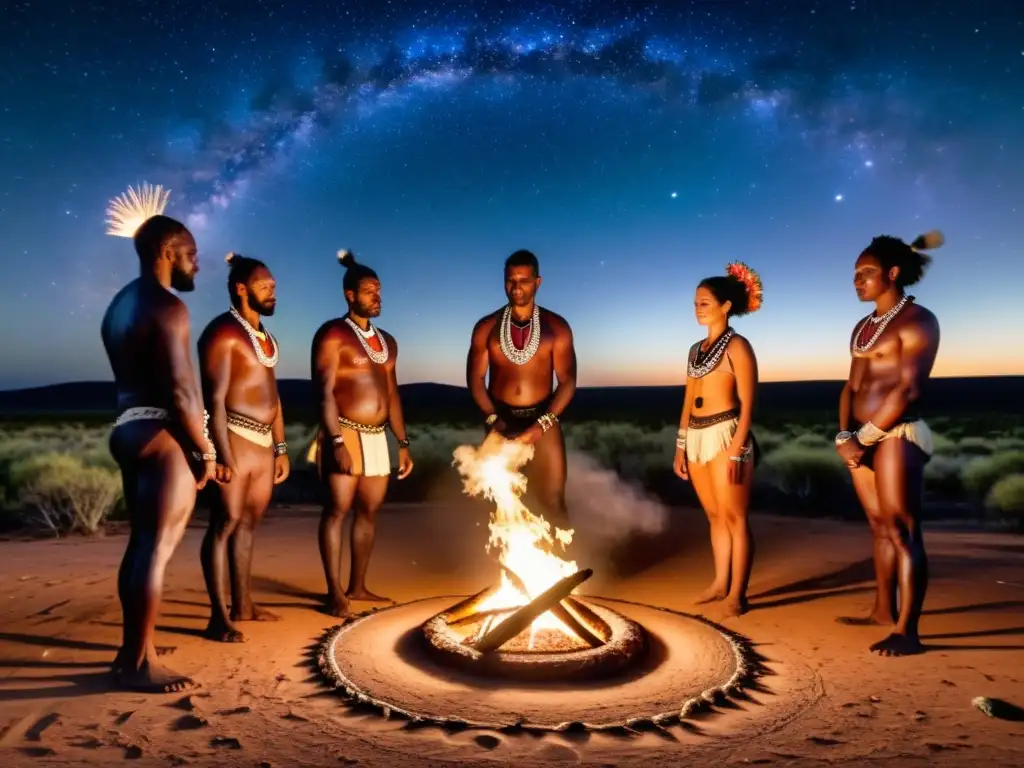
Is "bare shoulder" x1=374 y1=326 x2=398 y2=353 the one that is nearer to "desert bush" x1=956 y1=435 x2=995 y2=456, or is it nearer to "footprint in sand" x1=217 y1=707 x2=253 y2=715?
"footprint in sand" x1=217 y1=707 x2=253 y2=715

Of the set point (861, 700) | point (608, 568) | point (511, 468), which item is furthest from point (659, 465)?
point (861, 700)

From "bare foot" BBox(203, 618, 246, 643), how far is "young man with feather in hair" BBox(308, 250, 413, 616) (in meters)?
0.96

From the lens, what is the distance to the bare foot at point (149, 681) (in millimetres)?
4691

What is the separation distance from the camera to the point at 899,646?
17.9 ft

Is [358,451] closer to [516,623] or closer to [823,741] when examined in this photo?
[516,623]

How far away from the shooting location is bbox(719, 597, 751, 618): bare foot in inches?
260

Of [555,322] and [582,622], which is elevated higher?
[555,322]

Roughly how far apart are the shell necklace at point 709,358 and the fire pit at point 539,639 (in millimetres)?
2253

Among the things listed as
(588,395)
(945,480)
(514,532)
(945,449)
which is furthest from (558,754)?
(588,395)

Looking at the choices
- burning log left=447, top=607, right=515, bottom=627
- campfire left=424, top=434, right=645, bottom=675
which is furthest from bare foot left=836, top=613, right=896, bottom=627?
burning log left=447, top=607, right=515, bottom=627

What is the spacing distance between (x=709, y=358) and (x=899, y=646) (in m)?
2.63

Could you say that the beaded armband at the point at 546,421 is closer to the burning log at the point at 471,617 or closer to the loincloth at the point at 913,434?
the burning log at the point at 471,617

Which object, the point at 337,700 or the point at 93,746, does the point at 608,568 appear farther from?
the point at 93,746

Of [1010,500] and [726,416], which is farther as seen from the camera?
[1010,500]
